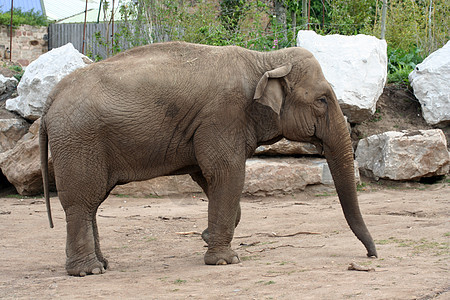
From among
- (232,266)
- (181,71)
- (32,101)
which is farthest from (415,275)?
(32,101)

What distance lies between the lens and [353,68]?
11.1m

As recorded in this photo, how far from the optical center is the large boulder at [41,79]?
38.4ft

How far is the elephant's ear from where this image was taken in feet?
18.6

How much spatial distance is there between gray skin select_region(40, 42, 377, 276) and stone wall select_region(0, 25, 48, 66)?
55.0 feet

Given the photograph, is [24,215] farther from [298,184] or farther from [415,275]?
[415,275]

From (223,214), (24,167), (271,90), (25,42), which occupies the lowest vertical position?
(24,167)

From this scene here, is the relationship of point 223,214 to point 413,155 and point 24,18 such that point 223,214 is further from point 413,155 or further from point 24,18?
point 24,18

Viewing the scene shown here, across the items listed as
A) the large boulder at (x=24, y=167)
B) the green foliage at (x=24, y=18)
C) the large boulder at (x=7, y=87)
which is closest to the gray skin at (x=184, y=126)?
the large boulder at (x=24, y=167)

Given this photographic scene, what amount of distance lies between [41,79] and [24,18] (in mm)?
13383

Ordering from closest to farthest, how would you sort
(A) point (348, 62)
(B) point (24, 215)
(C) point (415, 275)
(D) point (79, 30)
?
(C) point (415, 275), (B) point (24, 215), (A) point (348, 62), (D) point (79, 30)

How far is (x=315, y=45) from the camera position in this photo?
1147 centimetres

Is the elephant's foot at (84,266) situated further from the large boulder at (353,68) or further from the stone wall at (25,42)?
the stone wall at (25,42)

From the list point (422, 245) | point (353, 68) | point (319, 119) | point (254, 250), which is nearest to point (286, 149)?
point (353, 68)

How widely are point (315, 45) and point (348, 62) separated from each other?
2.33 feet
